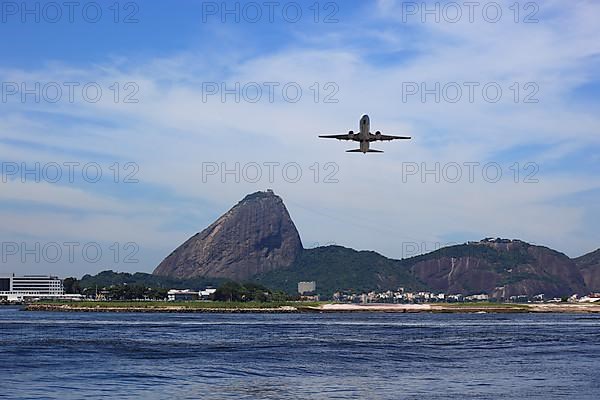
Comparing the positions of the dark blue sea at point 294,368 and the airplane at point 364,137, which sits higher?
the airplane at point 364,137

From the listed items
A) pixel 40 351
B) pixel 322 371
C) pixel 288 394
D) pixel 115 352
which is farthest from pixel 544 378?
pixel 40 351

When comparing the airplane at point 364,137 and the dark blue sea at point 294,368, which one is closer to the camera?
the dark blue sea at point 294,368

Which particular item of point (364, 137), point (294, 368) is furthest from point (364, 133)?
point (294, 368)

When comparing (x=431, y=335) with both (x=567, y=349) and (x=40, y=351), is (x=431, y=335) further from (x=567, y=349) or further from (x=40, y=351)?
(x=40, y=351)

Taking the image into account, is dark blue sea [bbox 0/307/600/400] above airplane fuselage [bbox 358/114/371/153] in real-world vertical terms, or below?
below

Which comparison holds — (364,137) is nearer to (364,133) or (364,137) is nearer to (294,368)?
(364,133)

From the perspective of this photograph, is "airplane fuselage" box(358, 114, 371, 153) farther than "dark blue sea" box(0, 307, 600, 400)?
Yes

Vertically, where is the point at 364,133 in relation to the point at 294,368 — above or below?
above

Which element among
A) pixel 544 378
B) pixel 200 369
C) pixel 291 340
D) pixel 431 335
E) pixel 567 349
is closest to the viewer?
pixel 544 378

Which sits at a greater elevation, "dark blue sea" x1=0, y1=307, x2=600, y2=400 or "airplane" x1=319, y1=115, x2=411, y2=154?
"airplane" x1=319, y1=115, x2=411, y2=154

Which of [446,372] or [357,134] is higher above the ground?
[357,134]

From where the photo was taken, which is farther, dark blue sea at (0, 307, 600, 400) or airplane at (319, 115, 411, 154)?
airplane at (319, 115, 411, 154)
